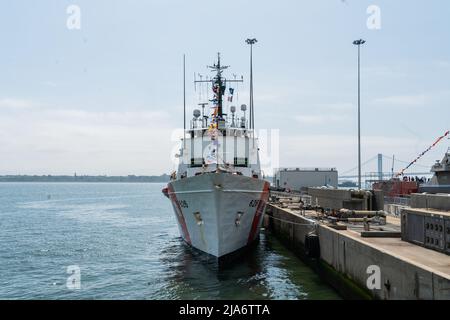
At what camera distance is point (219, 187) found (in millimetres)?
18469

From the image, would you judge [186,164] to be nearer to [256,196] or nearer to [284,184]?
[256,196]

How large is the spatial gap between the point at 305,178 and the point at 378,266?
49.3m

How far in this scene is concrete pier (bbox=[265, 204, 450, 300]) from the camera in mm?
9406

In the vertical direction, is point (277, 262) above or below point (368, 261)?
below

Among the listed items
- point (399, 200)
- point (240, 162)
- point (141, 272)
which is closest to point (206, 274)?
point (141, 272)

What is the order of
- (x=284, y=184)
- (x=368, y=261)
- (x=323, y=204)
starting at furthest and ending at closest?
(x=284, y=184)
(x=323, y=204)
(x=368, y=261)

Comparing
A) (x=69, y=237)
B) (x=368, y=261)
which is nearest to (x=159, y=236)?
(x=69, y=237)

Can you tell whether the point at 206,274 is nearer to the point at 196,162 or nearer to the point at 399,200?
the point at 196,162

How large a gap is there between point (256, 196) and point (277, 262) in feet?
13.4

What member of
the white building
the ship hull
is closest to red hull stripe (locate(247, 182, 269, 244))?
the ship hull

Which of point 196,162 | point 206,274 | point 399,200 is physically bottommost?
point 206,274

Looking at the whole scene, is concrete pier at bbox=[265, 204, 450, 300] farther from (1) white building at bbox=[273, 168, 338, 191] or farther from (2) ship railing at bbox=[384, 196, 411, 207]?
(1) white building at bbox=[273, 168, 338, 191]

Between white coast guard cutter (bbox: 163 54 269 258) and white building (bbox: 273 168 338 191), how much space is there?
111 ft
